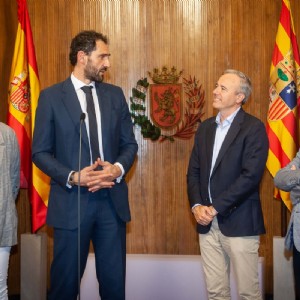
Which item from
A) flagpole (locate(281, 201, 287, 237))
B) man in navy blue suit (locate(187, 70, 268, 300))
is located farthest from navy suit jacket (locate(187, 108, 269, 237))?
flagpole (locate(281, 201, 287, 237))

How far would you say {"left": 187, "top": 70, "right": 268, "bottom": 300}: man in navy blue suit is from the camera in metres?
2.77

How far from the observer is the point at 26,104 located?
12.7ft

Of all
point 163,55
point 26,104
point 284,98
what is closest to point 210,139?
point 284,98

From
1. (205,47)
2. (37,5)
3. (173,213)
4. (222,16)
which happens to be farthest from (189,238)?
(37,5)

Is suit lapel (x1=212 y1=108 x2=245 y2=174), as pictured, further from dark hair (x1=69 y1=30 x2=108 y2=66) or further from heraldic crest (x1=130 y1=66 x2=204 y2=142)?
heraldic crest (x1=130 y1=66 x2=204 y2=142)

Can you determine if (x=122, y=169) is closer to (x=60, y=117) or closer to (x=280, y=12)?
(x=60, y=117)

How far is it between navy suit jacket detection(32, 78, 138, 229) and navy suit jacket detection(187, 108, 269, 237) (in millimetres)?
502

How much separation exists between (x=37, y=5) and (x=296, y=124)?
2.42 m

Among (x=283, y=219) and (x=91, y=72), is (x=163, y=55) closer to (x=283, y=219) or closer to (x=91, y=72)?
(x=91, y=72)

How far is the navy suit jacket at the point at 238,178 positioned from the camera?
9.05 feet

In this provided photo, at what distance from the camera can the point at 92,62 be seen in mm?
2803

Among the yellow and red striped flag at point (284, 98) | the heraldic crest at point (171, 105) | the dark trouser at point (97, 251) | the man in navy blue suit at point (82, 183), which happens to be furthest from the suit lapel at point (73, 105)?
the yellow and red striped flag at point (284, 98)

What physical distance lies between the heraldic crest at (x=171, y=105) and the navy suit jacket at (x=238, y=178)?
Answer: 125 cm

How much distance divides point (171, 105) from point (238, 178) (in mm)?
1529
